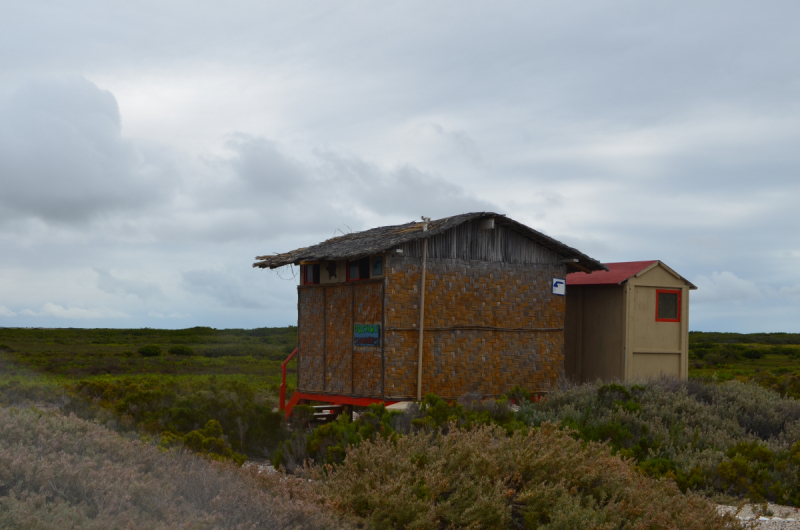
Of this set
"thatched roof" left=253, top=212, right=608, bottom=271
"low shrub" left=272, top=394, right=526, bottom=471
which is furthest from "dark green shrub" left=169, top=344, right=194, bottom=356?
"low shrub" left=272, top=394, right=526, bottom=471

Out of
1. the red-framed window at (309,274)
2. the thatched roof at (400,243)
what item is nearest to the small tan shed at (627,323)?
the thatched roof at (400,243)

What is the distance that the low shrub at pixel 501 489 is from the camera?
5.05 meters

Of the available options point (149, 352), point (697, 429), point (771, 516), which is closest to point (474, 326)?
point (697, 429)

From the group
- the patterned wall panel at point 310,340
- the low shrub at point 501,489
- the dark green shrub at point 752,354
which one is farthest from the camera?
the dark green shrub at point 752,354

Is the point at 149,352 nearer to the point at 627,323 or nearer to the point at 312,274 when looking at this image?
the point at 312,274

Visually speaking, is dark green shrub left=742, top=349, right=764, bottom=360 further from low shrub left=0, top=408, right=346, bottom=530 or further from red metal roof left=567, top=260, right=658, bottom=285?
low shrub left=0, top=408, right=346, bottom=530

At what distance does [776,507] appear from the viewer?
26.6 feet

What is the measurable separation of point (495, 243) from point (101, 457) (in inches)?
368

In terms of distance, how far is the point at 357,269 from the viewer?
41.8 feet

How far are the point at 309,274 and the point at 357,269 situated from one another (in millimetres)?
1939

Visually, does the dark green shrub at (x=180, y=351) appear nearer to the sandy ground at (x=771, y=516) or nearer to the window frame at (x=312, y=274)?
the window frame at (x=312, y=274)

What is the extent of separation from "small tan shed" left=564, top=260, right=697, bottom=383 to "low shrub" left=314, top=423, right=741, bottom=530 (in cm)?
791

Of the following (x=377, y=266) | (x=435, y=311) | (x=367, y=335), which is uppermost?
(x=377, y=266)

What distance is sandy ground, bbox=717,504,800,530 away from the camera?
700cm
